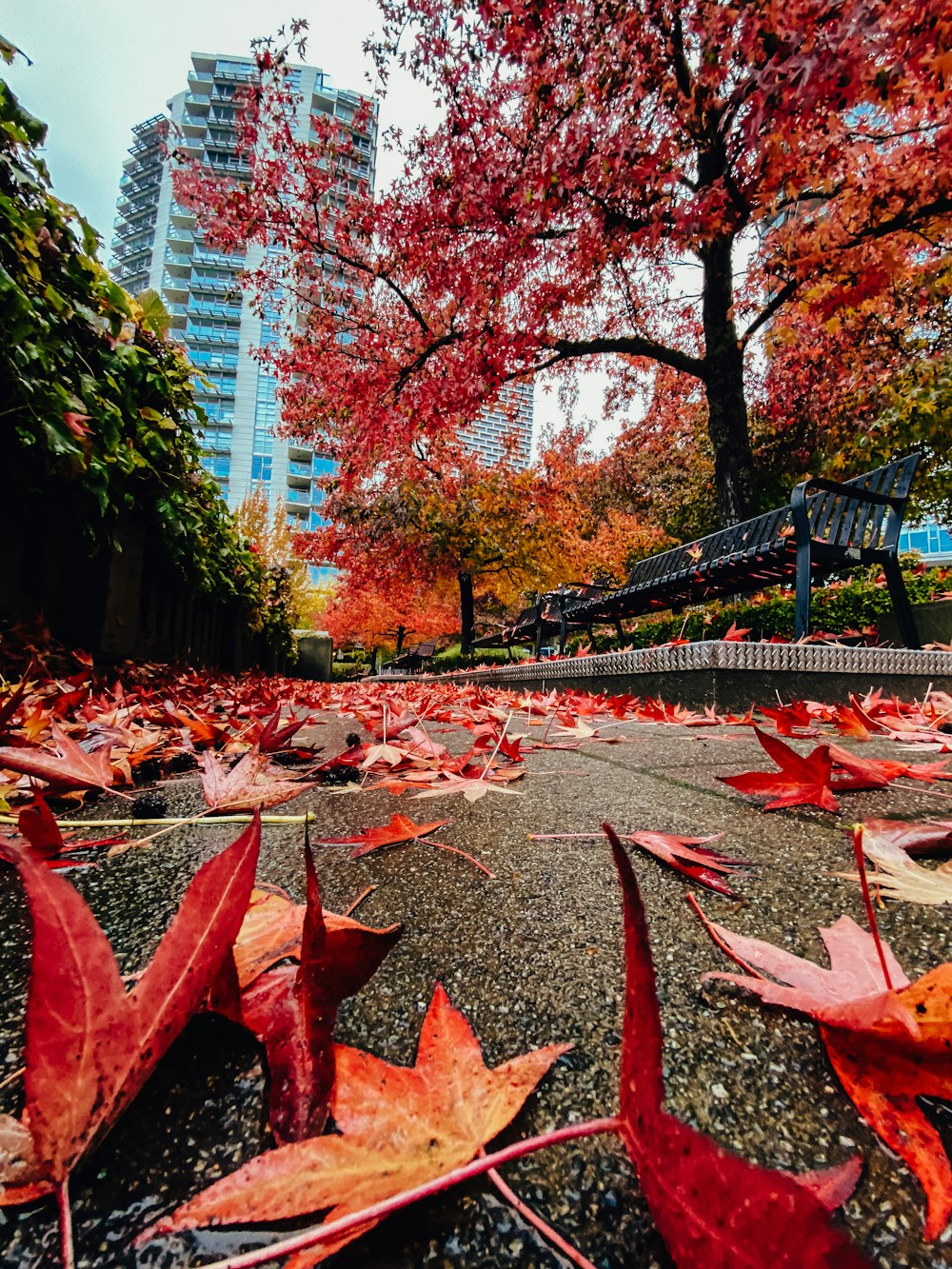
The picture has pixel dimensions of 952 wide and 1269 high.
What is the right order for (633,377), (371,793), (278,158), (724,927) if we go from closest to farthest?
(724,927) → (371,793) → (278,158) → (633,377)

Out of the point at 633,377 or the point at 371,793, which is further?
the point at 633,377

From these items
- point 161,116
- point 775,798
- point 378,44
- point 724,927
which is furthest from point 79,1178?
point 161,116

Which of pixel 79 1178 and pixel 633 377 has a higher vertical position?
pixel 633 377

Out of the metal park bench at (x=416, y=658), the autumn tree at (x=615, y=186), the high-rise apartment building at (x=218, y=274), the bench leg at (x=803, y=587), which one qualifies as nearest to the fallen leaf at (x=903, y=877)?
the bench leg at (x=803, y=587)

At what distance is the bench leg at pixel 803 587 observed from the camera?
111 inches

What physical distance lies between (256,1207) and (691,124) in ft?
26.8

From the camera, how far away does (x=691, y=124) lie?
5801 millimetres

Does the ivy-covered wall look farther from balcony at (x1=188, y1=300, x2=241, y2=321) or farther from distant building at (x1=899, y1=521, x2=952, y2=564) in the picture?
balcony at (x1=188, y1=300, x2=241, y2=321)

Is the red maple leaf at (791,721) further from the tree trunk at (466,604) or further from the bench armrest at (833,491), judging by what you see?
the tree trunk at (466,604)

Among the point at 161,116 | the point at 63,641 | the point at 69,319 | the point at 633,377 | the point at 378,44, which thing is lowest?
the point at 63,641

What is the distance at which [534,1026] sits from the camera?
311 mm

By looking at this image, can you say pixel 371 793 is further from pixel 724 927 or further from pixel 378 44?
pixel 378 44

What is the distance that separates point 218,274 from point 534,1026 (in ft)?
181

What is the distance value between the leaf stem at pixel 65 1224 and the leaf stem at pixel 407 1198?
5 centimetres
